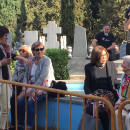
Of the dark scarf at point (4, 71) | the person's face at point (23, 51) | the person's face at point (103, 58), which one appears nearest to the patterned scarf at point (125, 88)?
the person's face at point (103, 58)

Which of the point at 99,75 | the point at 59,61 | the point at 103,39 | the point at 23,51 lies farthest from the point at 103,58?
the point at 59,61

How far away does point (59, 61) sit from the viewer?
13.5 m

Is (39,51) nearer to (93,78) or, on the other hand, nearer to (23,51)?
(23,51)

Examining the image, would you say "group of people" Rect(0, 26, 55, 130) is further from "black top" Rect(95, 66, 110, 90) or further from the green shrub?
the green shrub

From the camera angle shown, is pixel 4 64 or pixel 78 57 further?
pixel 78 57

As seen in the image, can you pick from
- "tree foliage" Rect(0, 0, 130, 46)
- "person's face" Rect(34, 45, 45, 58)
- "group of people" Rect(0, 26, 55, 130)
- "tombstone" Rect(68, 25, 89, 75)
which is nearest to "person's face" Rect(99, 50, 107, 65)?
"group of people" Rect(0, 26, 55, 130)

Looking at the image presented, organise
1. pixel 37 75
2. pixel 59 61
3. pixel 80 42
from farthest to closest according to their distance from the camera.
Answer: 1. pixel 80 42
2. pixel 59 61
3. pixel 37 75

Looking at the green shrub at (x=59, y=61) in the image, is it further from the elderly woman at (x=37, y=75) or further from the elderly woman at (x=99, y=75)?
the elderly woman at (x=99, y=75)

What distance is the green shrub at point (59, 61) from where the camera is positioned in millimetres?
13375

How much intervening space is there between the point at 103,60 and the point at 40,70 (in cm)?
124

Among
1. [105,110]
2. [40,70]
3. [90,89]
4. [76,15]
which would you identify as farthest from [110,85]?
[76,15]

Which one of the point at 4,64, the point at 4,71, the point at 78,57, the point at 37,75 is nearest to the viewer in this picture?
the point at 4,64

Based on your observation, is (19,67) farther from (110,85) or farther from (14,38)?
(14,38)

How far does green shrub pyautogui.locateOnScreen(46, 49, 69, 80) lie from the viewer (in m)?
13.4
